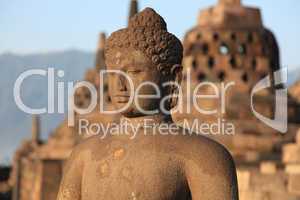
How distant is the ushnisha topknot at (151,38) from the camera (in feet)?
14.8

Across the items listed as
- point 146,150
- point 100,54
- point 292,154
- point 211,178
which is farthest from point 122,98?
point 100,54

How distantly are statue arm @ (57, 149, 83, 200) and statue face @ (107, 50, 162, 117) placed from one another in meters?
0.35

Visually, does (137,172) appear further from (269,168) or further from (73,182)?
(269,168)

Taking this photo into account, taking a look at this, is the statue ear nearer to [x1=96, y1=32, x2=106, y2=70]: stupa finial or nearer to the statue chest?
the statue chest

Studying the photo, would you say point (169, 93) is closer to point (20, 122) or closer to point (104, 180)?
point (104, 180)

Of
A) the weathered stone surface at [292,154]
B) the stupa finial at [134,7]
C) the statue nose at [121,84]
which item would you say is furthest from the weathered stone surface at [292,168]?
the stupa finial at [134,7]

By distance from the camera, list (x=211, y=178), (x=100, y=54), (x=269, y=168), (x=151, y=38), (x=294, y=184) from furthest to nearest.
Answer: (x=100, y=54) → (x=269, y=168) → (x=294, y=184) → (x=151, y=38) → (x=211, y=178)

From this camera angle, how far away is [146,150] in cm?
437

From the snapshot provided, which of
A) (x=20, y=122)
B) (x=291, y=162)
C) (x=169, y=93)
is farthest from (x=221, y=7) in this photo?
(x=20, y=122)

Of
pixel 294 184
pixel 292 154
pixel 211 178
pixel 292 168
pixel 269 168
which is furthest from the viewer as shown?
pixel 269 168

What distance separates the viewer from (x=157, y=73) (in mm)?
4547

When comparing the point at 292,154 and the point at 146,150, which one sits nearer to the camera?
the point at 146,150

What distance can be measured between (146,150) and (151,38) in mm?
563

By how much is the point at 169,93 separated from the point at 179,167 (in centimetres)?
45
